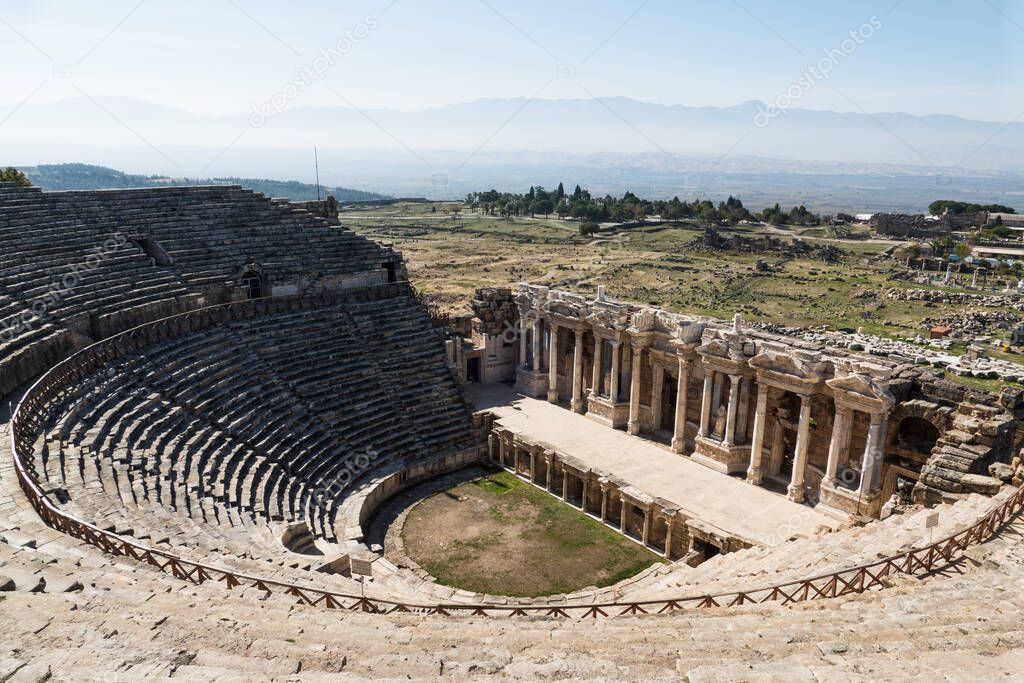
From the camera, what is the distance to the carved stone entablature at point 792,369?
80.0 feet

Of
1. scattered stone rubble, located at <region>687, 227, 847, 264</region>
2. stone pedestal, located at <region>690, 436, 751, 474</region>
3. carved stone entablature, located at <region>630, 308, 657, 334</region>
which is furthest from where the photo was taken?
scattered stone rubble, located at <region>687, 227, 847, 264</region>

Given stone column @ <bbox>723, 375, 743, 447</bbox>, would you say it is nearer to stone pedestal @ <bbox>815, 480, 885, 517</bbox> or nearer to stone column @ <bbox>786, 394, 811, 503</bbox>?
stone column @ <bbox>786, 394, 811, 503</bbox>

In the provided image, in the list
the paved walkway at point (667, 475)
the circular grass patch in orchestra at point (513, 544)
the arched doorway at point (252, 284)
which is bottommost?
the circular grass patch in orchestra at point (513, 544)

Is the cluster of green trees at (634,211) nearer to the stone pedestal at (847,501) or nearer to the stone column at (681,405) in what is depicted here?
the stone column at (681,405)

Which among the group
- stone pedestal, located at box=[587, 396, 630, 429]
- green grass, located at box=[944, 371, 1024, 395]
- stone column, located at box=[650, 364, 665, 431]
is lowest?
green grass, located at box=[944, 371, 1024, 395]

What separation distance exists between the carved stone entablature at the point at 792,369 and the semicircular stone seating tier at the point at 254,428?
1208cm

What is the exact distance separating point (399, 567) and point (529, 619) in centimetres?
998

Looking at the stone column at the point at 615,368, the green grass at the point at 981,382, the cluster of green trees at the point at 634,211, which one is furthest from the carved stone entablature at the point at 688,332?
the cluster of green trees at the point at 634,211

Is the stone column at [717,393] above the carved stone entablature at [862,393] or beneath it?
beneath

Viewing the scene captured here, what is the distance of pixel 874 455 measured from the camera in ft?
75.7

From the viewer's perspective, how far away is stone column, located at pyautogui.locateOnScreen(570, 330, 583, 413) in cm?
3391

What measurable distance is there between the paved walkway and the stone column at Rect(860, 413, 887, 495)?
170 centimetres

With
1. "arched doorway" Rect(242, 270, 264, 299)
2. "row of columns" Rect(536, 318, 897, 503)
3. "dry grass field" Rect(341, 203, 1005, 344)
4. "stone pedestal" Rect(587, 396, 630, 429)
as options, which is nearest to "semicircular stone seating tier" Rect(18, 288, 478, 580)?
"arched doorway" Rect(242, 270, 264, 299)

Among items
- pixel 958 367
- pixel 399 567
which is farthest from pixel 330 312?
pixel 958 367
